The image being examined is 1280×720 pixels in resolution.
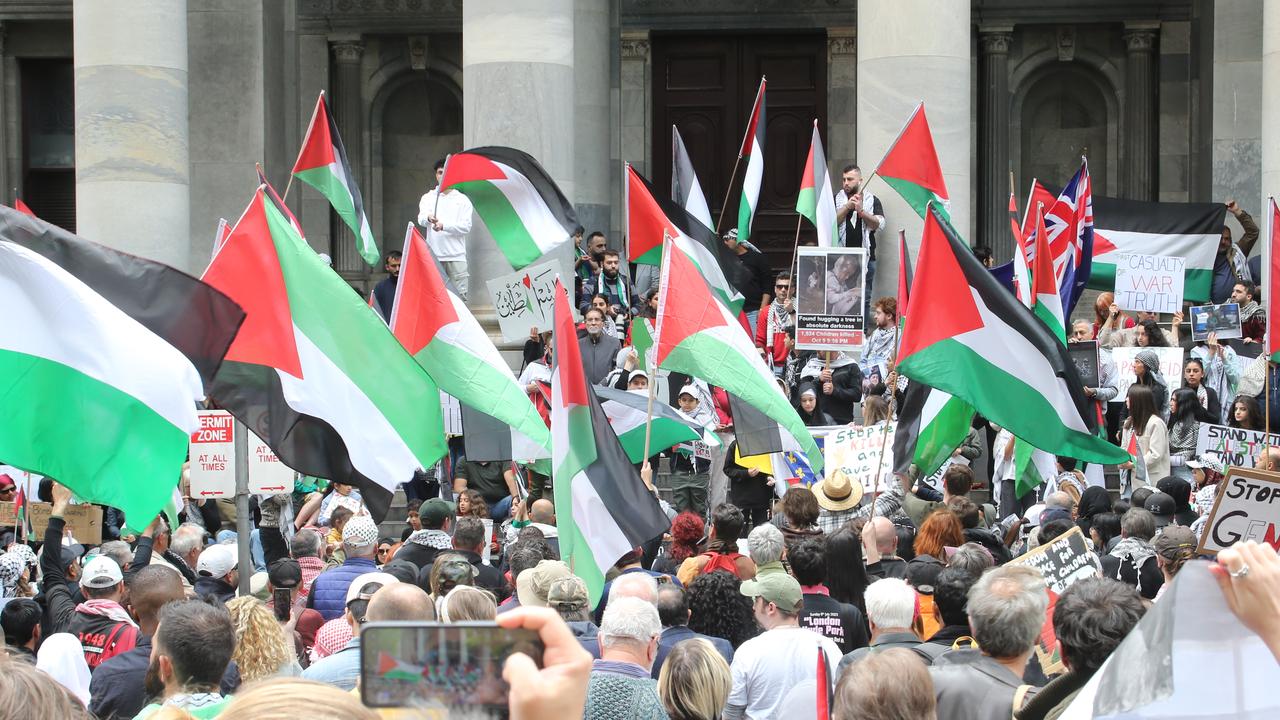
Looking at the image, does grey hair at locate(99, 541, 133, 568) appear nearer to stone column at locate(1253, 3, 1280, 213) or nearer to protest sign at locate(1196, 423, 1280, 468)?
protest sign at locate(1196, 423, 1280, 468)

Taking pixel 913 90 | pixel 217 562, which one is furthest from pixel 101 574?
pixel 913 90

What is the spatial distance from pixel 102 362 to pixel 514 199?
8109 mm

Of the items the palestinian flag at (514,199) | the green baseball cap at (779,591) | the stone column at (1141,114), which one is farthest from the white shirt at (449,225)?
the green baseball cap at (779,591)

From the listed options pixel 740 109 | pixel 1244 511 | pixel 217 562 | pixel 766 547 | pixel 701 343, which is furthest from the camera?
pixel 740 109

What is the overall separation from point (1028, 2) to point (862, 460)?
45.0 ft

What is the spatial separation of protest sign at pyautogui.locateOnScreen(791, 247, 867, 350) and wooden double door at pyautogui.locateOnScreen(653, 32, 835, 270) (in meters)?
9.35

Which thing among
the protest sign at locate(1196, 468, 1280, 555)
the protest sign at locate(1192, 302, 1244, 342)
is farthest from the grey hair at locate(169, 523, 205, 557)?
the protest sign at locate(1192, 302, 1244, 342)

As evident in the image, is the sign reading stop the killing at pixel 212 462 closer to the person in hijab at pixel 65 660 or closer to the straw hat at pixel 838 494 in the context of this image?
the straw hat at pixel 838 494

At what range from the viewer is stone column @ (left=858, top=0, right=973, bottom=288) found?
17.6m

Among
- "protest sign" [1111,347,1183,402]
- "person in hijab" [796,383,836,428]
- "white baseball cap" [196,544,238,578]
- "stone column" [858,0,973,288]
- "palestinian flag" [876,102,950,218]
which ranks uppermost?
"stone column" [858,0,973,288]

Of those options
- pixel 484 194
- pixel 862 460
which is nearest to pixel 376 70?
pixel 484 194

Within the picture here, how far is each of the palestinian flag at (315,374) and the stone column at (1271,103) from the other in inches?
488

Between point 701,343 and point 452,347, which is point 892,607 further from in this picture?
point 701,343

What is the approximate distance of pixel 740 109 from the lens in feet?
84.1
